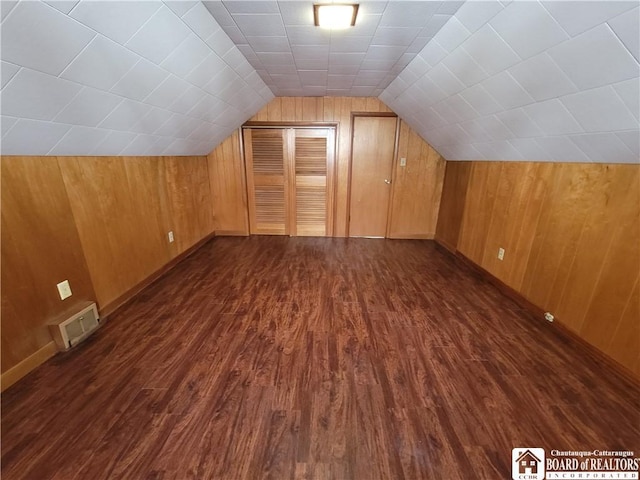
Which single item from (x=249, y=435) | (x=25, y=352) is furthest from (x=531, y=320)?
(x=25, y=352)

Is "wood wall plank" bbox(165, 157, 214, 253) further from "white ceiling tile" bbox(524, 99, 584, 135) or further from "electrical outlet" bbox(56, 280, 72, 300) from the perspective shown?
"white ceiling tile" bbox(524, 99, 584, 135)

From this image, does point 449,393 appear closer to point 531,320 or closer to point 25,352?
point 531,320

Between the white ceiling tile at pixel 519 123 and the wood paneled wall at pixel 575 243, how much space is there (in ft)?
1.14

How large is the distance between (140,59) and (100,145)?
79cm

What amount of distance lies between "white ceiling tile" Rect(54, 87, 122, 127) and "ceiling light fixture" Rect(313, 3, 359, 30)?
4.52 ft

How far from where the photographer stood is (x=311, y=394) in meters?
1.48

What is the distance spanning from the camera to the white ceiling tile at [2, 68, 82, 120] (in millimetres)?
1191

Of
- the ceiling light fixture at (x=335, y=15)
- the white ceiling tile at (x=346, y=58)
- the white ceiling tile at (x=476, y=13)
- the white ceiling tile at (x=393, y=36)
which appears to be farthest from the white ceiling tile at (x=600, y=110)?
the white ceiling tile at (x=346, y=58)

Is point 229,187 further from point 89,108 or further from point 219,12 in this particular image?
point 219,12

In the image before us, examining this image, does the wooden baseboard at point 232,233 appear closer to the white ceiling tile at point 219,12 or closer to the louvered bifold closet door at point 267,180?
the louvered bifold closet door at point 267,180

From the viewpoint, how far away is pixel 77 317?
6.06 feet

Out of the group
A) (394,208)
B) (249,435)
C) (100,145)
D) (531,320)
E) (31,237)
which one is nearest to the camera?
(249,435)

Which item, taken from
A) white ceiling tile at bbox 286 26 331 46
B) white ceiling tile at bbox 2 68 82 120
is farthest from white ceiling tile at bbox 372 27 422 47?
white ceiling tile at bbox 2 68 82 120

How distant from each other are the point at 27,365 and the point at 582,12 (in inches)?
132
